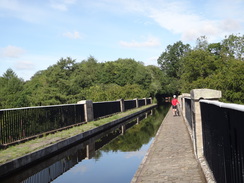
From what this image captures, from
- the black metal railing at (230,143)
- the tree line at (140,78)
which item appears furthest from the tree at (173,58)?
the black metal railing at (230,143)

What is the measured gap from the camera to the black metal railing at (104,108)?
21312 millimetres

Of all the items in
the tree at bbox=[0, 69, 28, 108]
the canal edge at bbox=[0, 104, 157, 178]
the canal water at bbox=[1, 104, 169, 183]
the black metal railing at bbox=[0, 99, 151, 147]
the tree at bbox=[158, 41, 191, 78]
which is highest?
the tree at bbox=[158, 41, 191, 78]

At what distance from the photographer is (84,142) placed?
40.2 ft

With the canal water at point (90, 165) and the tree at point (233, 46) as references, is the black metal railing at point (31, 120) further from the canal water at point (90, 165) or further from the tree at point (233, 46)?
the tree at point (233, 46)

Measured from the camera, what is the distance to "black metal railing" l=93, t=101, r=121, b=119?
21312mm

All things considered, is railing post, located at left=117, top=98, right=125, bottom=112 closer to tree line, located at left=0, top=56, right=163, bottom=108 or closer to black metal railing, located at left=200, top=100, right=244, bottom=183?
tree line, located at left=0, top=56, right=163, bottom=108

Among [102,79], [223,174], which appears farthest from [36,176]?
[102,79]

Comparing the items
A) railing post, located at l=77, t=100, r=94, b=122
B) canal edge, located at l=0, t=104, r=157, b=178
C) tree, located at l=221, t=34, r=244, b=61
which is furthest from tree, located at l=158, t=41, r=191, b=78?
canal edge, located at l=0, t=104, r=157, b=178

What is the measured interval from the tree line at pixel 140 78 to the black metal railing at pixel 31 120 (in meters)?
18.4

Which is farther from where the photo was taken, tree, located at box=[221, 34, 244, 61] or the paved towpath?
tree, located at box=[221, 34, 244, 61]

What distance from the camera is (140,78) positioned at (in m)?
72.4

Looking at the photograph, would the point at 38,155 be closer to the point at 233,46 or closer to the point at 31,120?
the point at 31,120

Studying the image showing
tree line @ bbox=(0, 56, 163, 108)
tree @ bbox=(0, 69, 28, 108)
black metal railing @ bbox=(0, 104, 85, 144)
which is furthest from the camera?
tree @ bbox=(0, 69, 28, 108)

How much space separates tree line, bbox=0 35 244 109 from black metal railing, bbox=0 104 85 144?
18386 mm
